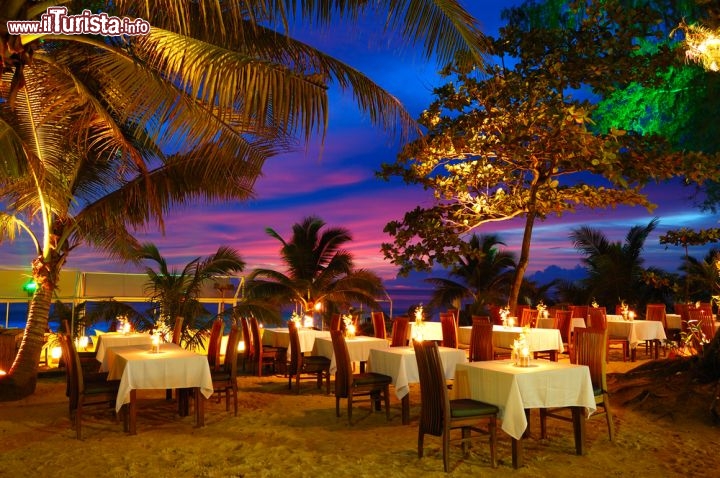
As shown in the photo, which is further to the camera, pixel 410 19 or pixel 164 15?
pixel 164 15

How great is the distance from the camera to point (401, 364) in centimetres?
683

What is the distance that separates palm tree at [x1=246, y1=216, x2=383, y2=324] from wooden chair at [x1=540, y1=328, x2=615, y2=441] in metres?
9.91

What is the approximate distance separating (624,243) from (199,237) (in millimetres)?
12340

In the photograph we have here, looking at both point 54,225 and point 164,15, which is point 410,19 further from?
point 54,225

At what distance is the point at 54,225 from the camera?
901 cm

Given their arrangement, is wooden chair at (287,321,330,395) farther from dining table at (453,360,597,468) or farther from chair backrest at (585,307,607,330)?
chair backrest at (585,307,607,330)

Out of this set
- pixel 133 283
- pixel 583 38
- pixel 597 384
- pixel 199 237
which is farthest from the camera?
pixel 199 237

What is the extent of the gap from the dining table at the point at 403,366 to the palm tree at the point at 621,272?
1175 cm

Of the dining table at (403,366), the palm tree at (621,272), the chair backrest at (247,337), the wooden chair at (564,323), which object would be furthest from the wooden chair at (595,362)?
the palm tree at (621,272)

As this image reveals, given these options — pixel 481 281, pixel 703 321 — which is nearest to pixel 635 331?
pixel 703 321

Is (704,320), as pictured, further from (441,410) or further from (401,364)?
(441,410)

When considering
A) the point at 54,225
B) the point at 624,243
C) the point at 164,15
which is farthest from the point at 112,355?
the point at 624,243

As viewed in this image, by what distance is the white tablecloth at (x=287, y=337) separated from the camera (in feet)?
36.1

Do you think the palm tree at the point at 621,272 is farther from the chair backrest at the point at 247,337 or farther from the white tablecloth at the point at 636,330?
the chair backrest at the point at 247,337
